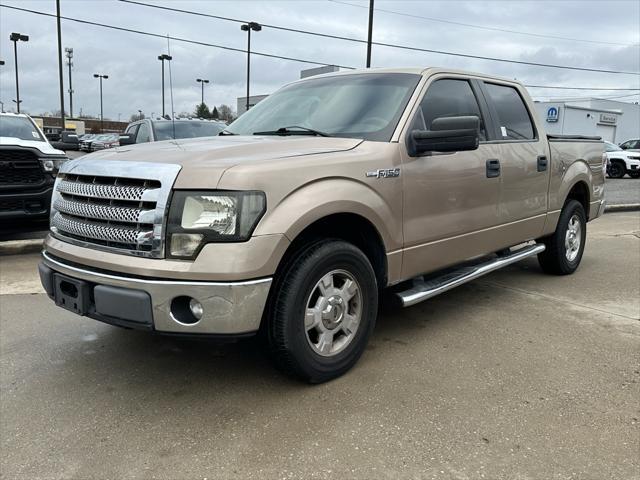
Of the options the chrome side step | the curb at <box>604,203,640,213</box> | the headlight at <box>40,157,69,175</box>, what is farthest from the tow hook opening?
the curb at <box>604,203,640,213</box>

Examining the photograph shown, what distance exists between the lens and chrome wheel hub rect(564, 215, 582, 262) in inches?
232

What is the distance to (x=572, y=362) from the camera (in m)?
3.63

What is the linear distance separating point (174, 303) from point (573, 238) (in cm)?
474

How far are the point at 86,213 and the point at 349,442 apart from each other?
6.03 feet

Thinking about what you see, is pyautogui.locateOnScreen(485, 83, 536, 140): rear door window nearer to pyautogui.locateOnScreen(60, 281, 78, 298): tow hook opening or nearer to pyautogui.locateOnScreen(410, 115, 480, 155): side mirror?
pyautogui.locateOnScreen(410, 115, 480, 155): side mirror

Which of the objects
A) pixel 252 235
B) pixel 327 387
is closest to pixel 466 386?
pixel 327 387

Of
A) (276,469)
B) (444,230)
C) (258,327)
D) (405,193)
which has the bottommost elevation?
(276,469)

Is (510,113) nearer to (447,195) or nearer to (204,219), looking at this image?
(447,195)

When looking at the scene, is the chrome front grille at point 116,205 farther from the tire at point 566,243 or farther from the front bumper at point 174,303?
the tire at point 566,243

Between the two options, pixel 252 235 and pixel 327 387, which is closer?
pixel 252 235

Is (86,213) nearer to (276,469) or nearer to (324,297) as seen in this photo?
(324,297)

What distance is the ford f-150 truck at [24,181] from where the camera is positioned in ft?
21.9

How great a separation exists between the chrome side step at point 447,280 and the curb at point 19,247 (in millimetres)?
5034

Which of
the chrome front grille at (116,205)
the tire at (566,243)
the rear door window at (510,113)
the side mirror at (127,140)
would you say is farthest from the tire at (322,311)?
the side mirror at (127,140)
